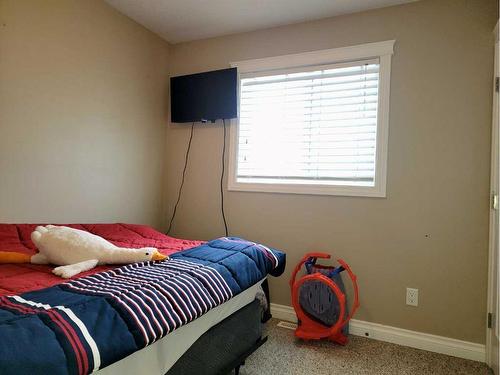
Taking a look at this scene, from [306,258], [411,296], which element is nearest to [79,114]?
[306,258]

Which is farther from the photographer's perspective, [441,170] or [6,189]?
[441,170]

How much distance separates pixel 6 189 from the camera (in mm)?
1866

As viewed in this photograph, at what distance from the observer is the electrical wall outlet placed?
2.22 meters

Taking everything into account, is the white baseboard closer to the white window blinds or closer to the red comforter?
the white window blinds

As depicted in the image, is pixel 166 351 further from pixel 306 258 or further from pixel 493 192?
pixel 493 192

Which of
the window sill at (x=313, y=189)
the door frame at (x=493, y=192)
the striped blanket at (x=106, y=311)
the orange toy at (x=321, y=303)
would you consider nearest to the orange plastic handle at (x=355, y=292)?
the orange toy at (x=321, y=303)

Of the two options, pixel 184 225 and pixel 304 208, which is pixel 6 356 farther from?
pixel 184 225

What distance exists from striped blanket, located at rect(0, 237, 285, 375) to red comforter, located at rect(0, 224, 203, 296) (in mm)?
124

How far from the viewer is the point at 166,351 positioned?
1.12 meters

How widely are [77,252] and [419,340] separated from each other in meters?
2.16

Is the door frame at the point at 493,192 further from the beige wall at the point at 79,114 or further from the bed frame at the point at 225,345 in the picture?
the beige wall at the point at 79,114

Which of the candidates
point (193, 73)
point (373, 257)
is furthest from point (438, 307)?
point (193, 73)

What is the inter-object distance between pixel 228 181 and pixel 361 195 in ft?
3.60

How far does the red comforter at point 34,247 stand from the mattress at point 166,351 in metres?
0.40
